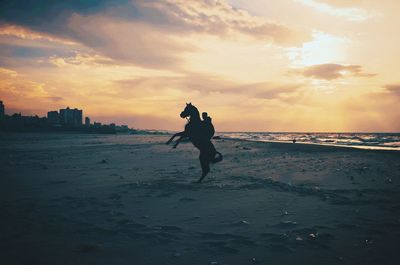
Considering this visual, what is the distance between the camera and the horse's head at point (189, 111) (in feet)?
34.3

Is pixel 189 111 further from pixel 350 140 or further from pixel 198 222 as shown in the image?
pixel 350 140

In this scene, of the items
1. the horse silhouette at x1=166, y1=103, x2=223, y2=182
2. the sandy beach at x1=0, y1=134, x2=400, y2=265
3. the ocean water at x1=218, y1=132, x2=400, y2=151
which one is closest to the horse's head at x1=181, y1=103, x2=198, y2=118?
the horse silhouette at x1=166, y1=103, x2=223, y2=182

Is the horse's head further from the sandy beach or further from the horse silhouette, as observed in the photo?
the sandy beach

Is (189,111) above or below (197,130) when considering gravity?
above

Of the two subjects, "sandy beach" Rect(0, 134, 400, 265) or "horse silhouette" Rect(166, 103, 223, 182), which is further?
"horse silhouette" Rect(166, 103, 223, 182)

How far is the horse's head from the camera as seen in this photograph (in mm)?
10469

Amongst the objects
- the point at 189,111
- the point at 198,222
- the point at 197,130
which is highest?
the point at 189,111

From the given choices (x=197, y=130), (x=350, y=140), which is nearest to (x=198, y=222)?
(x=197, y=130)

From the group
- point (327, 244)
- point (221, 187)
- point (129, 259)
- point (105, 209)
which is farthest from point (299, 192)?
point (129, 259)

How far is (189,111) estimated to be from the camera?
34.5ft

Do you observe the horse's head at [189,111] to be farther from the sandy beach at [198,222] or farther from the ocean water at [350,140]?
the ocean water at [350,140]

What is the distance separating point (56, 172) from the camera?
40.4 ft

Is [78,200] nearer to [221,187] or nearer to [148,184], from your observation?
[148,184]

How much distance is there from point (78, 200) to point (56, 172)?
5.88 m
